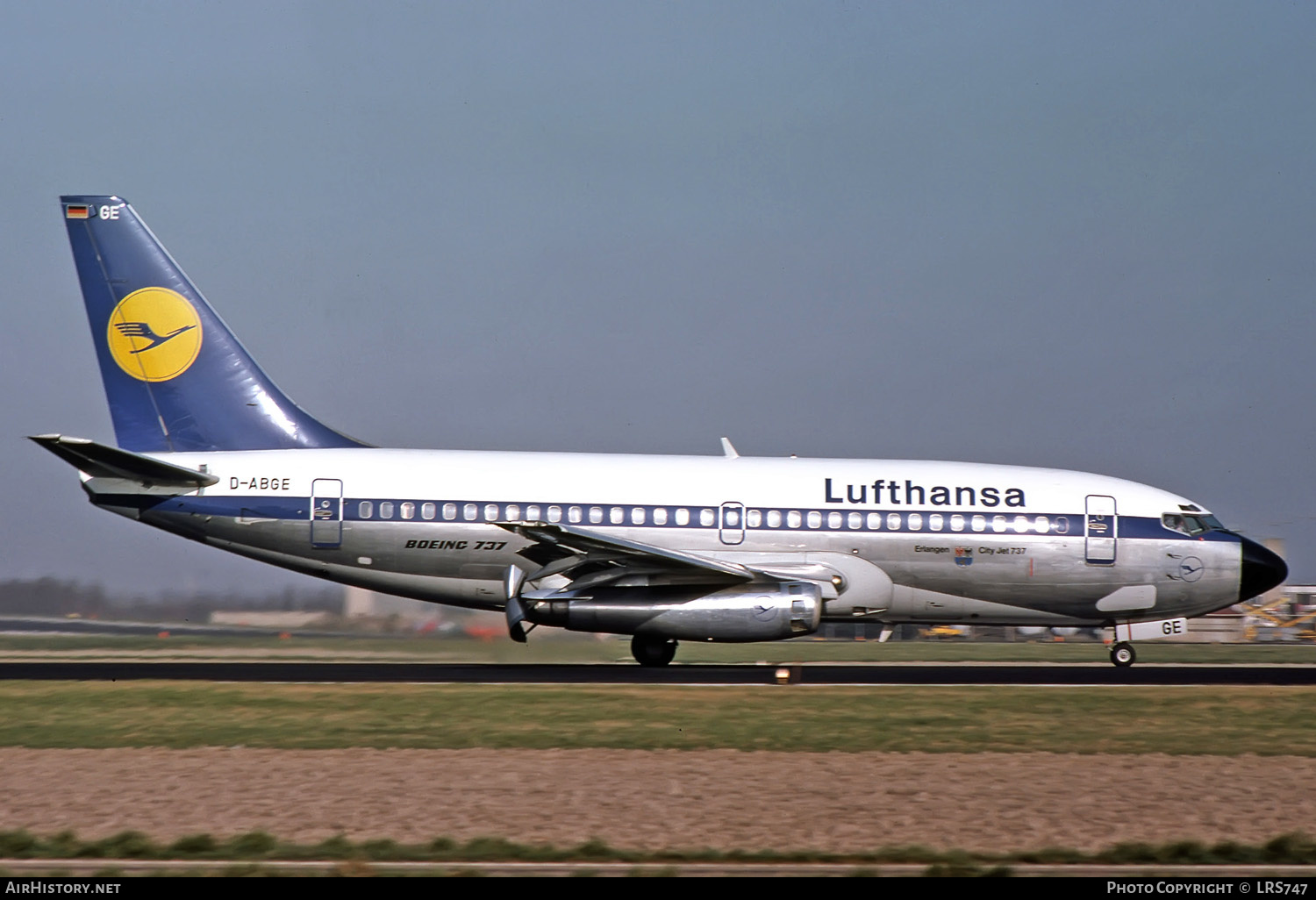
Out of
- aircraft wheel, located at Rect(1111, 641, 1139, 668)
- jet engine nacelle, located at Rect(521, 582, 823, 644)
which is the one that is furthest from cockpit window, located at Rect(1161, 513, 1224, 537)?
jet engine nacelle, located at Rect(521, 582, 823, 644)

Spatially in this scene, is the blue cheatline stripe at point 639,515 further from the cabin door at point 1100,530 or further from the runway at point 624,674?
the runway at point 624,674

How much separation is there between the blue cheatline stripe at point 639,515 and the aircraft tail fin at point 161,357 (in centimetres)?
147

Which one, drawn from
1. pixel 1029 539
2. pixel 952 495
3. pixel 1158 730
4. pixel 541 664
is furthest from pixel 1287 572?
pixel 541 664

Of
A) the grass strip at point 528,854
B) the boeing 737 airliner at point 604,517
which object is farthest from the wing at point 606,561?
the grass strip at point 528,854

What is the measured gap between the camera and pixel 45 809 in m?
10.6

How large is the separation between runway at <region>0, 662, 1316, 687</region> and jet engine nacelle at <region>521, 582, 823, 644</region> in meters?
0.75

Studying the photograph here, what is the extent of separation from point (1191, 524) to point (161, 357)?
791 inches

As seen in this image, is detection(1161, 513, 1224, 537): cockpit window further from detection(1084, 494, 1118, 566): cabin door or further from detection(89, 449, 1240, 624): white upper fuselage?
detection(1084, 494, 1118, 566): cabin door

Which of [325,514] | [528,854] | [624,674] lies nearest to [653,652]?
[624,674]

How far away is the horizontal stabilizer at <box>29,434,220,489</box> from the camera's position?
22375 millimetres

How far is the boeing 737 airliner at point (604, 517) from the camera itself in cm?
2292

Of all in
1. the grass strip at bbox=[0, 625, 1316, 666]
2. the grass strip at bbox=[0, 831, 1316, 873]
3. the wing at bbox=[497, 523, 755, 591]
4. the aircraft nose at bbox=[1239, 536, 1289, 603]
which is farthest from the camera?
the aircraft nose at bbox=[1239, 536, 1289, 603]

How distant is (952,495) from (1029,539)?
165 centimetres
